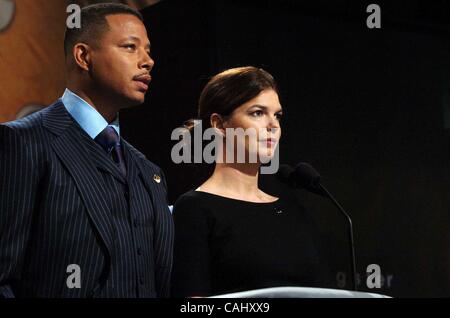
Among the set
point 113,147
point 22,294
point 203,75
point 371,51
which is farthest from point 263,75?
point 22,294

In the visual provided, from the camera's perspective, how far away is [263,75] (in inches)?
107

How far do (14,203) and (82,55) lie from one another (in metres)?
0.50

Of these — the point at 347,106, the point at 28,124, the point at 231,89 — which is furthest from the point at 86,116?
the point at 347,106

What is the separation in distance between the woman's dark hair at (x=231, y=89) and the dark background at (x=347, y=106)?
214mm

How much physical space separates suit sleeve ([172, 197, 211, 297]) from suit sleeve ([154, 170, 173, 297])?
12 cm

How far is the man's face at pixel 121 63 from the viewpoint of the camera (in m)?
2.25

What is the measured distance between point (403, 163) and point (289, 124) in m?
0.65

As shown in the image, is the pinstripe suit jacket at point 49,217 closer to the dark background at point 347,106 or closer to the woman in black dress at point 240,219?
the woman in black dress at point 240,219

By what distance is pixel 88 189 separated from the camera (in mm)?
2100

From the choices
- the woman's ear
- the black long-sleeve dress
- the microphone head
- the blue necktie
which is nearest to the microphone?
the microphone head

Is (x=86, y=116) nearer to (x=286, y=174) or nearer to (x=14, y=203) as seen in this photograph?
(x=14, y=203)

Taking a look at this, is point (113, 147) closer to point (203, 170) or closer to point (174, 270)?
point (174, 270)

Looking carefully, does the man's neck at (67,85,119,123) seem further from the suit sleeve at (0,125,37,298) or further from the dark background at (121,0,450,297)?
the dark background at (121,0,450,297)
